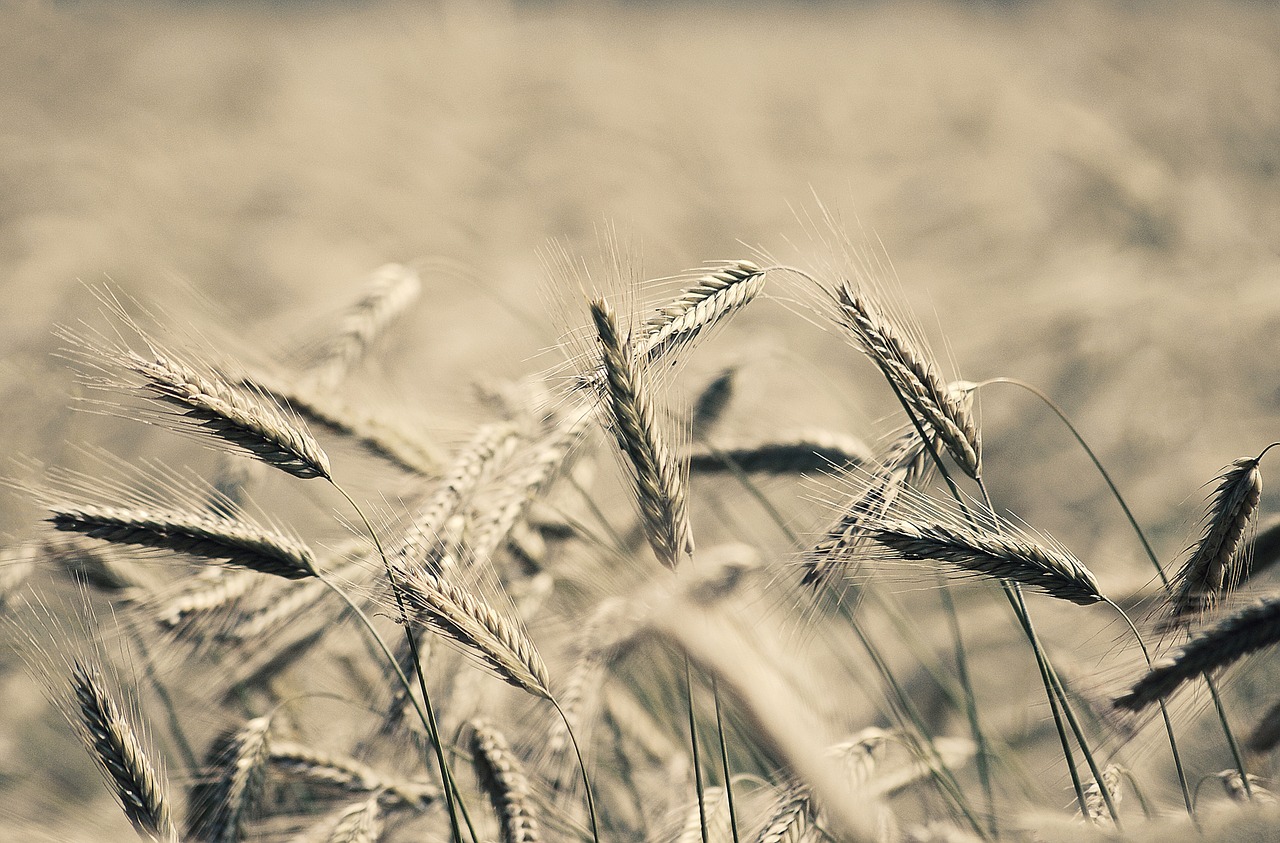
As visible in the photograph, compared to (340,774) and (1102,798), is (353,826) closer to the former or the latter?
(340,774)

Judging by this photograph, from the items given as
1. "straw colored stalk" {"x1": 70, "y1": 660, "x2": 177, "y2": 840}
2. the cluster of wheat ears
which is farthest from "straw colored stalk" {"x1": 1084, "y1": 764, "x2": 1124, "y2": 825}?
"straw colored stalk" {"x1": 70, "y1": 660, "x2": 177, "y2": 840}

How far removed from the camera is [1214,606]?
0.88 m

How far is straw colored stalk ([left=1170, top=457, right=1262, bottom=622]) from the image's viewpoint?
863 millimetres

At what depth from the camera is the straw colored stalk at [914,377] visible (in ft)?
2.92

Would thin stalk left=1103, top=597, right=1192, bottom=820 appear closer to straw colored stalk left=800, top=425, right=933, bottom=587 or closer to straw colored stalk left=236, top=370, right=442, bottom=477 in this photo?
straw colored stalk left=800, top=425, right=933, bottom=587

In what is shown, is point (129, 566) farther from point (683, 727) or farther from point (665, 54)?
point (665, 54)

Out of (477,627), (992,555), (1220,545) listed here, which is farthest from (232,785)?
(1220,545)

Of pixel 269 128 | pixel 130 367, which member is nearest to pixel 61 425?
pixel 130 367

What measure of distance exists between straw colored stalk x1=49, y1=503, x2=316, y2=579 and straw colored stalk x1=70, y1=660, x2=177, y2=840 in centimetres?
19

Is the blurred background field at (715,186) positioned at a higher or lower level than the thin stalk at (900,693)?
higher

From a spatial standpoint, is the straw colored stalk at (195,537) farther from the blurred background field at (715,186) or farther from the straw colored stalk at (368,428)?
the blurred background field at (715,186)


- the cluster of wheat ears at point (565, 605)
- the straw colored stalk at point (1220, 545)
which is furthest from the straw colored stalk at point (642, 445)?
the straw colored stalk at point (1220, 545)

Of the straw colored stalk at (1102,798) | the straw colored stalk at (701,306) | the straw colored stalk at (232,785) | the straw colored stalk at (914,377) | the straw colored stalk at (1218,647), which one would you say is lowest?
the straw colored stalk at (1102,798)

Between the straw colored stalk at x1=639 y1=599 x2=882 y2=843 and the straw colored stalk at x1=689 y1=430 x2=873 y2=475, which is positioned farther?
the straw colored stalk at x1=689 y1=430 x2=873 y2=475
